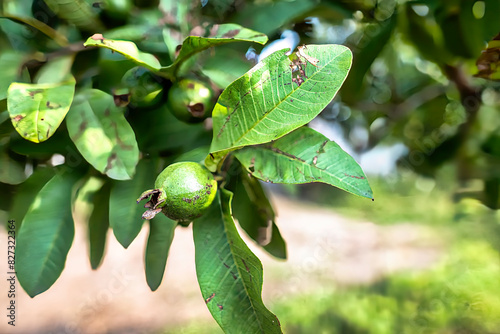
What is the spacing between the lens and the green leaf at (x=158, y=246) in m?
0.53

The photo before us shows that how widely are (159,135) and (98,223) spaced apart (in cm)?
18

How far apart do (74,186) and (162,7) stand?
0.94 feet

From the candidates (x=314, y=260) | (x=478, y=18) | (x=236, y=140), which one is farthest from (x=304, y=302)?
(x=236, y=140)

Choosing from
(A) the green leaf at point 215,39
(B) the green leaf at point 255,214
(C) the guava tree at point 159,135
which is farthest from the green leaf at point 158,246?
(A) the green leaf at point 215,39

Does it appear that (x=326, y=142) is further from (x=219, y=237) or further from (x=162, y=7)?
(x=162, y=7)

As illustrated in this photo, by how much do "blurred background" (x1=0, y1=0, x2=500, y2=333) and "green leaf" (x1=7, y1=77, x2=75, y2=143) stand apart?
14cm

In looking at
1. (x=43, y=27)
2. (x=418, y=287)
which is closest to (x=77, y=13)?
(x=43, y=27)

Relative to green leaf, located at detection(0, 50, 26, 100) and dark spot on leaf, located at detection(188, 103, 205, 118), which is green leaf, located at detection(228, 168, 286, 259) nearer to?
dark spot on leaf, located at detection(188, 103, 205, 118)

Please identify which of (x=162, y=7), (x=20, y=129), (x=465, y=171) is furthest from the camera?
(x=465, y=171)

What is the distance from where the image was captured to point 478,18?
67cm

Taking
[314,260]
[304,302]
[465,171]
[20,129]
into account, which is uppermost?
[20,129]

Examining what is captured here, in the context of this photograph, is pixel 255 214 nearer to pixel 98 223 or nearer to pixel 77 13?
pixel 98 223

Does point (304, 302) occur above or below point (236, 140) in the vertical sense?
below

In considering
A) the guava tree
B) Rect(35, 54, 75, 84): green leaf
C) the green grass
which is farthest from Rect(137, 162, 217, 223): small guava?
the green grass
